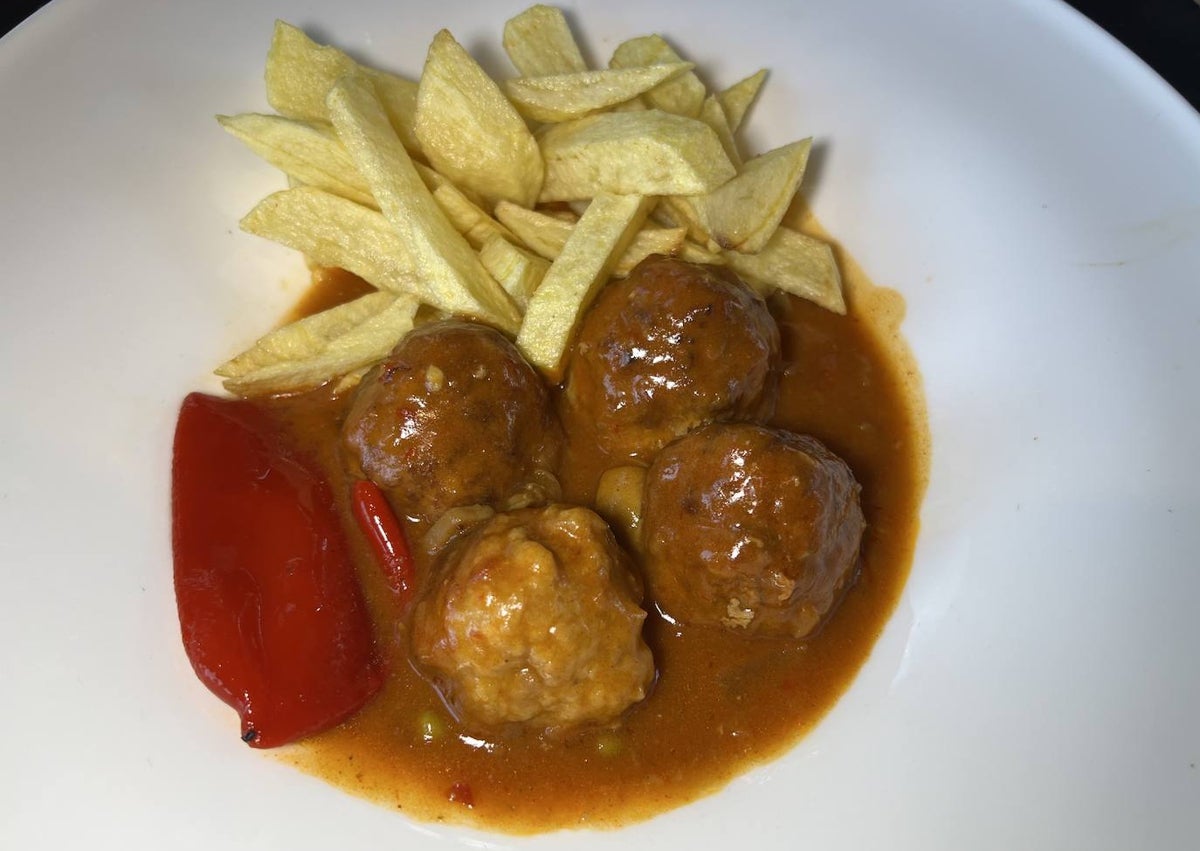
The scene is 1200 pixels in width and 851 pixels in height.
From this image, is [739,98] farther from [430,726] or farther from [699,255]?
[430,726]

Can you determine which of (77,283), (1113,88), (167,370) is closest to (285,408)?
(167,370)

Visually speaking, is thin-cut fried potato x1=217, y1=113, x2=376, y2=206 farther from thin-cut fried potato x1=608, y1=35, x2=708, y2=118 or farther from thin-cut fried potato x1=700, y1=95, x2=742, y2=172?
thin-cut fried potato x1=700, y1=95, x2=742, y2=172

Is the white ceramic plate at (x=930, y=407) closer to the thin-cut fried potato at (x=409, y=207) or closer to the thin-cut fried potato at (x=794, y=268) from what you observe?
the thin-cut fried potato at (x=794, y=268)

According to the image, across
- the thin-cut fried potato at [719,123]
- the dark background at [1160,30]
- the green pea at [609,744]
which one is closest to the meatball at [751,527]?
the green pea at [609,744]

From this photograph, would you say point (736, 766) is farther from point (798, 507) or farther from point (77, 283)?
point (77, 283)

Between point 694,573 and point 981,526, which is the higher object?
point 694,573

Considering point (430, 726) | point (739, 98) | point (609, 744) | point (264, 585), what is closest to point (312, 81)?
point (739, 98)

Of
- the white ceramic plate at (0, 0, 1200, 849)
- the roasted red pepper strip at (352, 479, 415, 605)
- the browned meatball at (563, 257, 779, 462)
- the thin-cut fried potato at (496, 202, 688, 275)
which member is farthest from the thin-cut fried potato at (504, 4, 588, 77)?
the roasted red pepper strip at (352, 479, 415, 605)
